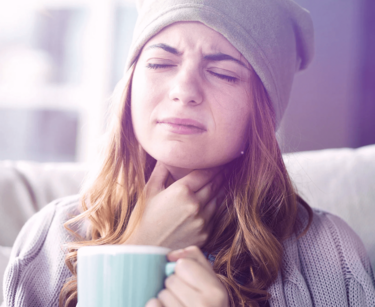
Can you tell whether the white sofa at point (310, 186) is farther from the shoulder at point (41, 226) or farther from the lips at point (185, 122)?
the lips at point (185, 122)

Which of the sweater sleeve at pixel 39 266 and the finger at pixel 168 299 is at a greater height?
the finger at pixel 168 299

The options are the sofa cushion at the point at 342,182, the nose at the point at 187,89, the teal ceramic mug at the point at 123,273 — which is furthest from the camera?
the sofa cushion at the point at 342,182

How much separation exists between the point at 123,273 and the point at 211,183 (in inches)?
15.5

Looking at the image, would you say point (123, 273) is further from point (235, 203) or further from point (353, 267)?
point (353, 267)

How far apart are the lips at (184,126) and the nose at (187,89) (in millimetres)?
31

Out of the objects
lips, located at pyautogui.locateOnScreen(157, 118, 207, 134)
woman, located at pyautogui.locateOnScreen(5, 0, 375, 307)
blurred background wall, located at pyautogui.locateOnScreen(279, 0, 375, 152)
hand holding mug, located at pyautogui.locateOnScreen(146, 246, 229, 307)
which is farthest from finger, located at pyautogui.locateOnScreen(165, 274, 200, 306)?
blurred background wall, located at pyautogui.locateOnScreen(279, 0, 375, 152)

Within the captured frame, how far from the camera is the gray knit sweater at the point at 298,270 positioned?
0.67 meters

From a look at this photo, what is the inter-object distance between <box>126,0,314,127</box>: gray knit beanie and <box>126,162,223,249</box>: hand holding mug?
0.22 m

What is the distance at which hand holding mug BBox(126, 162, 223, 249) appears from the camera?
2.16 feet

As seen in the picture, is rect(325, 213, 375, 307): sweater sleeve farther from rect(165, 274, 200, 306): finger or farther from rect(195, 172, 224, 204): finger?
rect(165, 274, 200, 306): finger

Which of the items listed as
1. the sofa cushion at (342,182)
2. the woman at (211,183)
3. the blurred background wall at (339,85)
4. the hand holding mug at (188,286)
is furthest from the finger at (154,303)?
the blurred background wall at (339,85)

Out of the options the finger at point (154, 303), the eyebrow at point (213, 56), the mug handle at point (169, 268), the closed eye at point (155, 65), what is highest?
the eyebrow at point (213, 56)

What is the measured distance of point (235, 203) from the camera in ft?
2.38

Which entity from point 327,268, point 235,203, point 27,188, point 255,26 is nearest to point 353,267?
point 327,268
